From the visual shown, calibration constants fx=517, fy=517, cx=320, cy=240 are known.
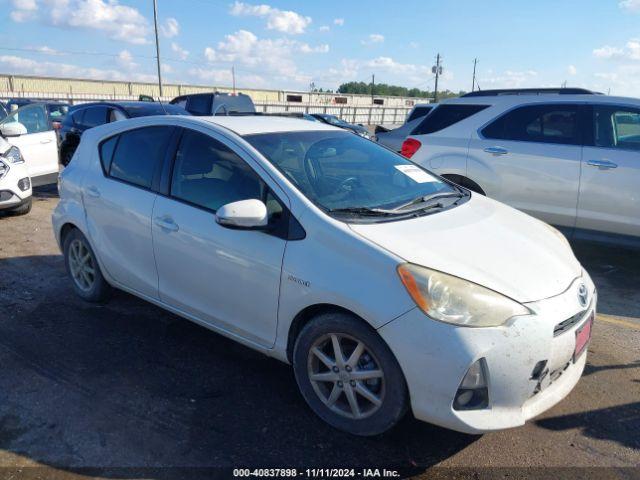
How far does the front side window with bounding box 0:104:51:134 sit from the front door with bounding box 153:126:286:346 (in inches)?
253

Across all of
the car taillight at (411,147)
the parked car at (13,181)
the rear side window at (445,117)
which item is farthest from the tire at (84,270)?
the rear side window at (445,117)

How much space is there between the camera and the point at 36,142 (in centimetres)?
836

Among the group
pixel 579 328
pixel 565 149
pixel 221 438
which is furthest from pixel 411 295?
pixel 565 149

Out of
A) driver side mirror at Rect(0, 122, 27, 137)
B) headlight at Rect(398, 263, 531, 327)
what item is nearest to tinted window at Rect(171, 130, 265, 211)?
headlight at Rect(398, 263, 531, 327)

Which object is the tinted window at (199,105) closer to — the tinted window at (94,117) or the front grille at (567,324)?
the tinted window at (94,117)

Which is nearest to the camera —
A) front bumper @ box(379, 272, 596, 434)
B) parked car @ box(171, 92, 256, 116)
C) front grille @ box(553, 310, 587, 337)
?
front bumper @ box(379, 272, 596, 434)

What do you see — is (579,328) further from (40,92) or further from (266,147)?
(40,92)

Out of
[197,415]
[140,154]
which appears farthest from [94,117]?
[197,415]

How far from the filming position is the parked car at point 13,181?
7.03 metres

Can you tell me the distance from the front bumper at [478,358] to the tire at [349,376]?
0.10 m

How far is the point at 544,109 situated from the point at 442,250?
3.89 meters

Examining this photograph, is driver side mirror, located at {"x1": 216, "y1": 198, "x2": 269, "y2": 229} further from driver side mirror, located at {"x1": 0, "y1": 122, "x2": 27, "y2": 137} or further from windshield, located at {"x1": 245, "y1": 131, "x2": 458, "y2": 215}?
driver side mirror, located at {"x1": 0, "y1": 122, "x2": 27, "y2": 137}

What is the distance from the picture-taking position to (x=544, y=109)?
5727 mm

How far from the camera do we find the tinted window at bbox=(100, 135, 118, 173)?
407cm
